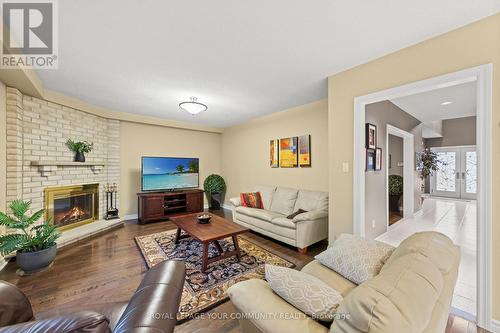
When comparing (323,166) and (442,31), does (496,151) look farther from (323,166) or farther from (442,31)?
(323,166)

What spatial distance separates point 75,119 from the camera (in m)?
3.86

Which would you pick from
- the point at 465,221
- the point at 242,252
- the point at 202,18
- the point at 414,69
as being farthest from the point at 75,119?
the point at 465,221

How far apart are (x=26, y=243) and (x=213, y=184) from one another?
3811 mm

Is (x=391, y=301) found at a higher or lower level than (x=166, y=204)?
higher

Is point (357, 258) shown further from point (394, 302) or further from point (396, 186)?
point (396, 186)

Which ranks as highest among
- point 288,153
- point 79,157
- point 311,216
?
point 288,153

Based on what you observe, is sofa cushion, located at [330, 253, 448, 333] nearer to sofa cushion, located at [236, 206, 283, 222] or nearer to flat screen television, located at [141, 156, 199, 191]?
sofa cushion, located at [236, 206, 283, 222]

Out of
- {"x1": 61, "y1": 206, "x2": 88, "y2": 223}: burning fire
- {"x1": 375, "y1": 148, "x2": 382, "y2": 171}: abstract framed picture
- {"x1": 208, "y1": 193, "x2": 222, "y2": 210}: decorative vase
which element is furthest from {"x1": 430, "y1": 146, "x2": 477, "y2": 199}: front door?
{"x1": 61, "y1": 206, "x2": 88, "y2": 223}: burning fire

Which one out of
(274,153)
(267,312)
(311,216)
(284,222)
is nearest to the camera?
(267,312)

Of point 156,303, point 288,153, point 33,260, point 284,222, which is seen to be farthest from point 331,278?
point 33,260

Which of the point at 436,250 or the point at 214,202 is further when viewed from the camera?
the point at 214,202

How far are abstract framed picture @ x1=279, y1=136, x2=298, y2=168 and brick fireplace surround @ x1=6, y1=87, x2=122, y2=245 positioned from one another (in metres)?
3.81

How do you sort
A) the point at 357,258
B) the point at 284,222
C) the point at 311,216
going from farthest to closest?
the point at 284,222
the point at 311,216
the point at 357,258

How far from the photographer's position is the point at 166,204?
193 inches
